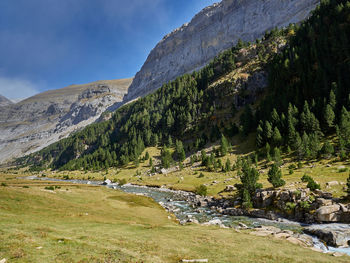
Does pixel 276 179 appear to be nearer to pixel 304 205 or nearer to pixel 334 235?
pixel 304 205


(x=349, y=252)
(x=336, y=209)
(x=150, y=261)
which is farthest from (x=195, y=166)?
(x=150, y=261)

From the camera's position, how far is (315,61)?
103125mm

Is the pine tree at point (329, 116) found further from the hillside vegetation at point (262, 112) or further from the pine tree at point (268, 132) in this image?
the pine tree at point (268, 132)

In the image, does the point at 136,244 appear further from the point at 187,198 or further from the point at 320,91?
the point at 320,91

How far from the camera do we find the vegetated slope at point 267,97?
8431 centimetres

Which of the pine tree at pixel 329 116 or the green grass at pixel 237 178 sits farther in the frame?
the pine tree at pixel 329 116

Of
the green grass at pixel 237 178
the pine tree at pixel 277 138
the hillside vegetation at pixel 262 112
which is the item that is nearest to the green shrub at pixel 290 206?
the hillside vegetation at pixel 262 112

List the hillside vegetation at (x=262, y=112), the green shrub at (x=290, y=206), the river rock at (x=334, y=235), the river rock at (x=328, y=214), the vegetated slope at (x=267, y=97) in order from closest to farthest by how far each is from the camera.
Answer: the river rock at (x=334, y=235) → the river rock at (x=328, y=214) → the green shrub at (x=290, y=206) → the hillside vegetation at (x=262, y=112) → the vegetated slope at (x=267, y=97)

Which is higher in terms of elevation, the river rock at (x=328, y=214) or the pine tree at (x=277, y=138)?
the pine tree at (x=277, y=138)

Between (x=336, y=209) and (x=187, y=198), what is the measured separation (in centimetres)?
3440

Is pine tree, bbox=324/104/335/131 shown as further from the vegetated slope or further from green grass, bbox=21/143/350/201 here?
green grass, bbox=21/143/350/201

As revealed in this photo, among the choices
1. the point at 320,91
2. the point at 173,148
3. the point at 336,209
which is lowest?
the point at 336,209

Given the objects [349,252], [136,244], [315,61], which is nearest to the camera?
[136,244]

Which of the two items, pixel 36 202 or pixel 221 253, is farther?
pixel 36 202
